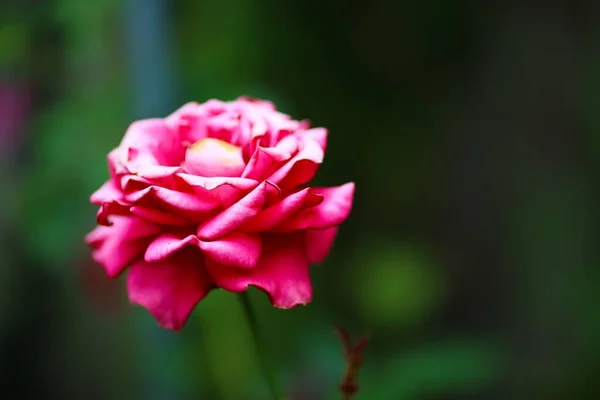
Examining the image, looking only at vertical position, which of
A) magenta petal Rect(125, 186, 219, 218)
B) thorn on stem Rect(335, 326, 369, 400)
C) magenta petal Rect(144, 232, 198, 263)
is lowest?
thorn on stem Rect(335, 326, 369, 400)

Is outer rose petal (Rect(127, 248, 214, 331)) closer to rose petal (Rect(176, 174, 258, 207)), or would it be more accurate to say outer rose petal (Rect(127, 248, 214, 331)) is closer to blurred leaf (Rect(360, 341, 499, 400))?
rose petal (Rect(176, 174, 258, 207))

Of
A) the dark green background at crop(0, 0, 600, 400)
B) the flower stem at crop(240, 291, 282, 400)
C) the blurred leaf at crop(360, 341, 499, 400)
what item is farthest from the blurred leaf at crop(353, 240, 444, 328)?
the flower stem at crop(240, 291, 282, 400)

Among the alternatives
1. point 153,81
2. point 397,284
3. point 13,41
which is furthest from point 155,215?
point 397,284

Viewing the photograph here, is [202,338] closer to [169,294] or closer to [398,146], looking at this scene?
[398,146]

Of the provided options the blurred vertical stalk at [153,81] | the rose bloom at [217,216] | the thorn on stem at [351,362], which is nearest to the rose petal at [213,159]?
the rose bloom at [217,216]

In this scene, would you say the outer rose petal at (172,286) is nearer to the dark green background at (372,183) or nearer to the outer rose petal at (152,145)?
the outer rose petal at (152,145)

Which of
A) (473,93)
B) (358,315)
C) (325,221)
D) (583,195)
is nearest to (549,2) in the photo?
(473,93)
